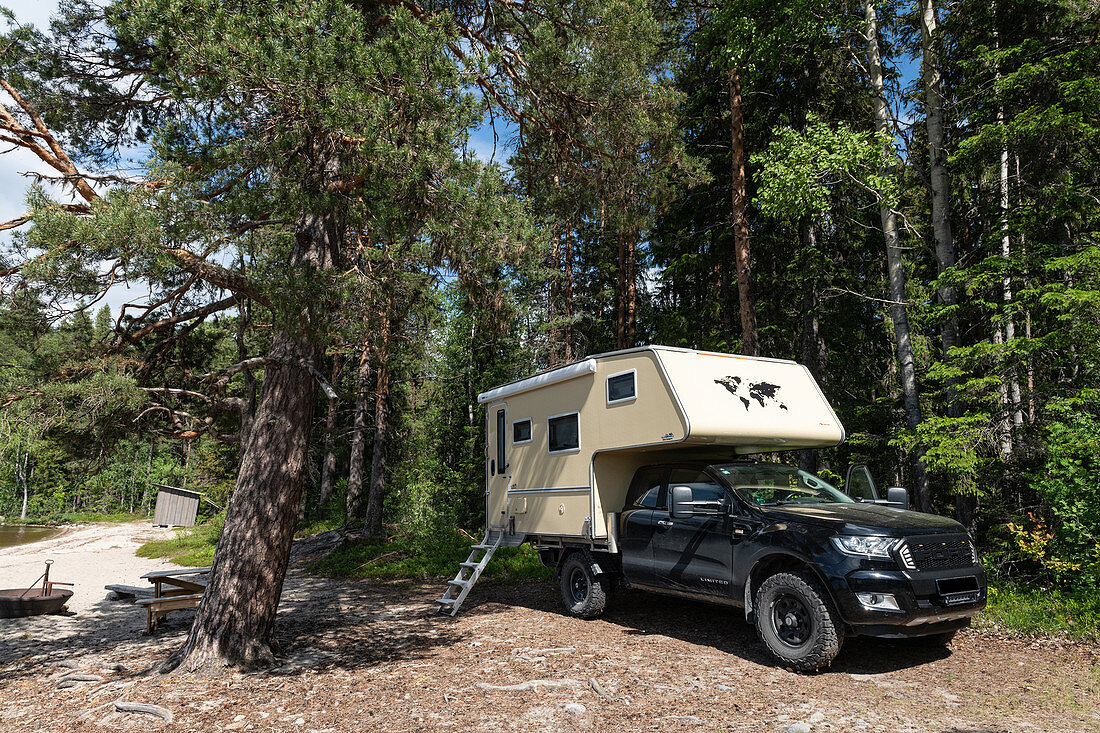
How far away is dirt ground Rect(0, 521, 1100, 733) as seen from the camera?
15.6 ft

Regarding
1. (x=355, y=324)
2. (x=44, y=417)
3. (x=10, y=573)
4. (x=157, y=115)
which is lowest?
(x=10, y=573)

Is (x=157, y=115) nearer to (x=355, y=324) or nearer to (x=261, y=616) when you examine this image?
(x=355, y=324)

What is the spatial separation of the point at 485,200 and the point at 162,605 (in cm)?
699

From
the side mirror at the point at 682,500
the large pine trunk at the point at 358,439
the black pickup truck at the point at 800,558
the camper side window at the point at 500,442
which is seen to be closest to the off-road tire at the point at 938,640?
the black pickup truck at the point at 800,558

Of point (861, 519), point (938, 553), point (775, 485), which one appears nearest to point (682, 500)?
point (775, 485)

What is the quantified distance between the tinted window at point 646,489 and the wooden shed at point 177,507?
28.9 metres

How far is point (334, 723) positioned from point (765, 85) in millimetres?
15140

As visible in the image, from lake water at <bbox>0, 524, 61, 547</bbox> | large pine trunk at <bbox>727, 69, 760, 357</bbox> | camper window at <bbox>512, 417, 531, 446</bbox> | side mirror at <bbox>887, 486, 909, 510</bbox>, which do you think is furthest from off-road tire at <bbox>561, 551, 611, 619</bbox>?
lake water at <bbox>0, 524, 61, 547</bbox>

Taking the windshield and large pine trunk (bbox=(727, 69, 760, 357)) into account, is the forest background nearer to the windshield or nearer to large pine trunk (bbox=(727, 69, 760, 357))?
large pine trunk (bbox=(727, 69, 760, 357))

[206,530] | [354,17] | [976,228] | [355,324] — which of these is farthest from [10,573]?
[976,228]

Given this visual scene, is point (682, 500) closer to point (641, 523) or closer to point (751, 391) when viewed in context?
point (641, 523)

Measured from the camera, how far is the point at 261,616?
6.73 m

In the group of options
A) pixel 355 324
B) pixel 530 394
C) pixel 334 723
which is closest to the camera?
pixel 334 723

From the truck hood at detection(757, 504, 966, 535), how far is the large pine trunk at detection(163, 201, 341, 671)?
4.84 meters
